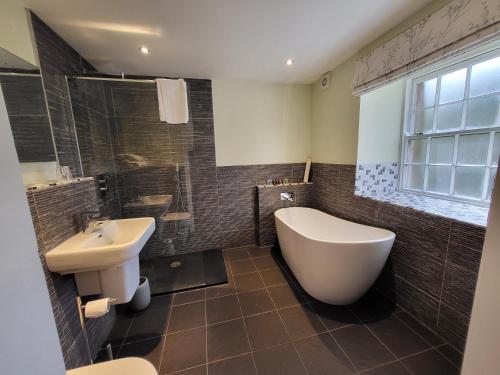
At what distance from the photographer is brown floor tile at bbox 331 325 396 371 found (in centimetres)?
130

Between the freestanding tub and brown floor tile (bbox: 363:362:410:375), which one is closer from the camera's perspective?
brown floor tile (bbox: 363:362:410:375)

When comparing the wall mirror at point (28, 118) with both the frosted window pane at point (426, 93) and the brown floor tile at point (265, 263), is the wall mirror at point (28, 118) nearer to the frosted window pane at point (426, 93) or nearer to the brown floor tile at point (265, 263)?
the brown floor tile at point (265, 263)

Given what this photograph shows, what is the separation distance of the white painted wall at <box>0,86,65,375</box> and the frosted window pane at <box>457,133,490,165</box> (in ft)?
8.28

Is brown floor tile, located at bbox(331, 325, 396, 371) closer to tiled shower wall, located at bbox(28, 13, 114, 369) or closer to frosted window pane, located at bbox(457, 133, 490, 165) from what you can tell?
frosted window pane, located at bbox(457, 133, 490, 165)

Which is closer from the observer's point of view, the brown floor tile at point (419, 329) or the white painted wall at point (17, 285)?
the white painted wall at point (17, 285)

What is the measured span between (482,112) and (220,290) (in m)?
2.64

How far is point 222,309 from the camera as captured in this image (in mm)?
1790

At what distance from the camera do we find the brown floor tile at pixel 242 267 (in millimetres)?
2346

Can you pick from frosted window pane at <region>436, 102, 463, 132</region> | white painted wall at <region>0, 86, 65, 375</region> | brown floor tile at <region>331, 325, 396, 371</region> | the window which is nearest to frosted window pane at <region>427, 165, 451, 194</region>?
the window

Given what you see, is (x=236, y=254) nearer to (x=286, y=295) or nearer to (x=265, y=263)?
(x=265, y=263)

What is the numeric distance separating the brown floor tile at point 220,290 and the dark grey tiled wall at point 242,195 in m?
0.82

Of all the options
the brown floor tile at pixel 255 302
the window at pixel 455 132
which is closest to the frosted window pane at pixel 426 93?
the window at pixel 455 132

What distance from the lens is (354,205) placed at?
218cm

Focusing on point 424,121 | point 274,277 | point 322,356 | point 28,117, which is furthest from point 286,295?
point 28,117
